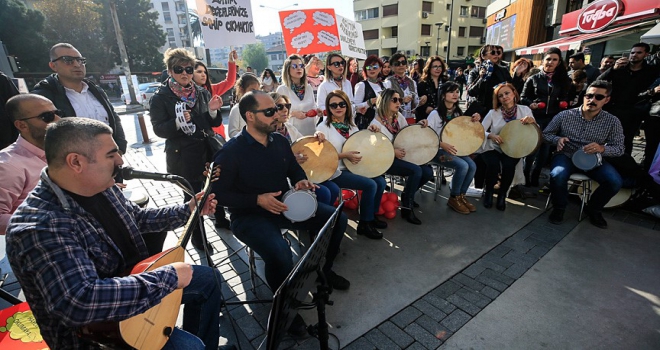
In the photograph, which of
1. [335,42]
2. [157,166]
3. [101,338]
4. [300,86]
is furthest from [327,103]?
[157,166]

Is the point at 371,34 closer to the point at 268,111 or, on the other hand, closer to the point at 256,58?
the point at 256,58

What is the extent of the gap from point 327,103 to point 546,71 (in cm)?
382

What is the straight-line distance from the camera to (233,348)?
199 centimetres

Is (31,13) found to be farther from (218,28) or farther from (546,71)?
(546,71)

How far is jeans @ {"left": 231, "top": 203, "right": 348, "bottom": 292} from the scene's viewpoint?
2.25m

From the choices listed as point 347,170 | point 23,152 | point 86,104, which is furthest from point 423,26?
point 23,152

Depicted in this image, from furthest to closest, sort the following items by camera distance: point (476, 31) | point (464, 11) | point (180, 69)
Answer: point (476, 31) < point (464, 11) < point (180, 69)

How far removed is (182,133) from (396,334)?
8.66 feet

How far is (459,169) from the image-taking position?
13.7 feet

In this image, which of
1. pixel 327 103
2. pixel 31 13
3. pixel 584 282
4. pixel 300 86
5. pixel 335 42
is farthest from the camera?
pixel 31 13

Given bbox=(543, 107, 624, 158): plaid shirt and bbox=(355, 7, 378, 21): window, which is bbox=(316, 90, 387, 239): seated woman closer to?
bbox=(543, 107, 624, 158): plaid shirt

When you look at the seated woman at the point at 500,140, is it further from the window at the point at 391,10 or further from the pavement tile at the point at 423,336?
the window at the point at 391,10

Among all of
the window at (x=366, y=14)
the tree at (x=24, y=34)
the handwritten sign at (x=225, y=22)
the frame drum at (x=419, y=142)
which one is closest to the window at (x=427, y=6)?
the window at (x=366, y=14)

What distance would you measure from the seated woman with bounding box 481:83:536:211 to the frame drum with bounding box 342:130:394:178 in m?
1.61
